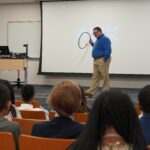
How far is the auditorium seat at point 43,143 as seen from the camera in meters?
1.96

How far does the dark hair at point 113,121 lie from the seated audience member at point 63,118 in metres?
0.80

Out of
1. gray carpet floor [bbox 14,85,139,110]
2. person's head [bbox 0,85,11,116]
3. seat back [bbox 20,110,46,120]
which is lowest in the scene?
gray carpet floor [bbox 14,85,139,110]

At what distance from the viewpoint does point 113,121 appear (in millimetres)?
1307

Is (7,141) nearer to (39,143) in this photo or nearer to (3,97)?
(39,143)

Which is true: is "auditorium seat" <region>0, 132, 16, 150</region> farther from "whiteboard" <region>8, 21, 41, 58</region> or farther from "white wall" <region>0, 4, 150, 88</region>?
"whiteboard" <region>8, 21, 41, 58</region>

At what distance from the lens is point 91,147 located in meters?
1.33

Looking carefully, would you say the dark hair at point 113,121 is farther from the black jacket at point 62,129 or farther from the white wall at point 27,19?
the white wall at point 27,19

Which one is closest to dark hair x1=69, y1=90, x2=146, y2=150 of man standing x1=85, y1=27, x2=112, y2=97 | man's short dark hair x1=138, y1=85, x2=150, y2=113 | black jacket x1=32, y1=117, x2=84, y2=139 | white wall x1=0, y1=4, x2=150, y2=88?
black jacket x1=32, y1=117, x2=84, y2=139

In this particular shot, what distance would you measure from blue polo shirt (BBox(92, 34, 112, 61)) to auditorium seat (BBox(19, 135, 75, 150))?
618 centimetres

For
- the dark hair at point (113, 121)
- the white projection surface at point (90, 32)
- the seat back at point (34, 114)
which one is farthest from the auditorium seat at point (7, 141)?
the white projection surface at point (90, 32)

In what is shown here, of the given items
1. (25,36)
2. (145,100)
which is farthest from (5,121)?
(25,36)

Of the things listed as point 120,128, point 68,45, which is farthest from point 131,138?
point 68,45

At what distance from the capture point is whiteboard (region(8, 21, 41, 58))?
10586 mm

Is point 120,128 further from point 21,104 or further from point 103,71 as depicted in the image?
point 103,71
